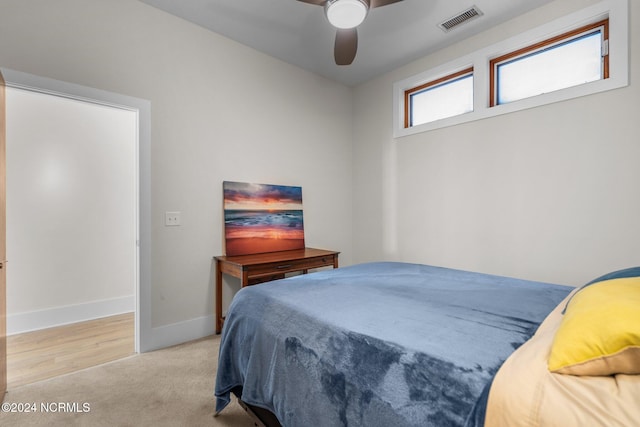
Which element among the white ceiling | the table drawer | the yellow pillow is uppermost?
the white ceiling

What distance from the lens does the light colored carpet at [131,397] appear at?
1671mm

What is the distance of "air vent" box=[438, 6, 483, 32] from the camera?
102 inches

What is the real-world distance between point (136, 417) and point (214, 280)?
1318mm

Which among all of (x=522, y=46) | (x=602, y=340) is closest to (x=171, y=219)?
(x=602, y=340)

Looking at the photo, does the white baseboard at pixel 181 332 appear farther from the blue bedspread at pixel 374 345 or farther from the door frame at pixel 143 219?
the blue bedspread at pixel 374 345

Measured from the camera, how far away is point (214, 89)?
9.60 feet

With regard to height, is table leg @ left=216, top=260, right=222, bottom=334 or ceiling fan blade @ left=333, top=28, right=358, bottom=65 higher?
ceiling fan blade @ left=333, top=28, right=358, bottom=65

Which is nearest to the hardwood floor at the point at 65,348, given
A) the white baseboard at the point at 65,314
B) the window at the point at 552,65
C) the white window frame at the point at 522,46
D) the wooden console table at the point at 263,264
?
the white baseboard at the point at 65,314

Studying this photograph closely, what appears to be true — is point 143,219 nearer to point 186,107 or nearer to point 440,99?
point 186,107

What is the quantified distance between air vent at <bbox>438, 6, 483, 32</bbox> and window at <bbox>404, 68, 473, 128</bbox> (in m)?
0.48

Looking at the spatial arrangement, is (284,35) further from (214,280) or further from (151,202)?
(214,280)

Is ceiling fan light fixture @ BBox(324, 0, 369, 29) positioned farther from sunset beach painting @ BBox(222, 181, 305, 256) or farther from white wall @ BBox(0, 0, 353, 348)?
sunset beach painting @ BBox(222, 181, 305, 256)

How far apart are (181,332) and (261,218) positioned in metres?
1.27

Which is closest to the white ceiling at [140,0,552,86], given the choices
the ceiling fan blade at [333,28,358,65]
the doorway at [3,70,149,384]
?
the ceiling fan blade at [333,28,358,65]
